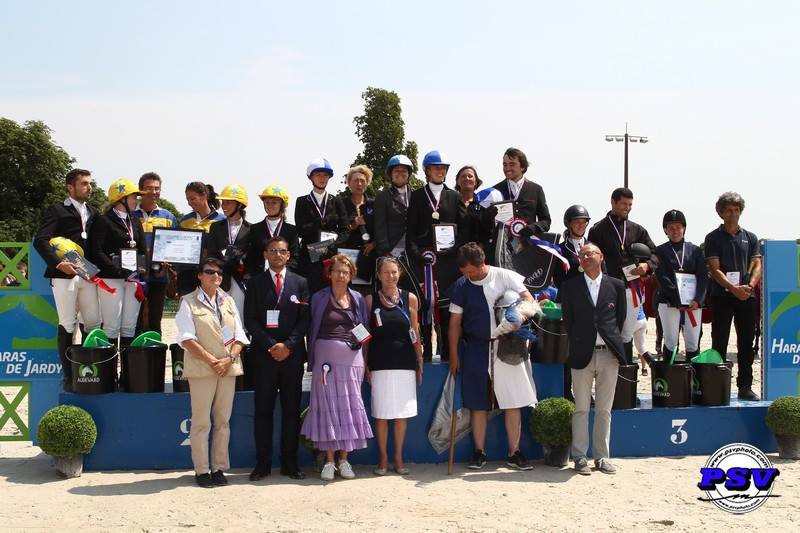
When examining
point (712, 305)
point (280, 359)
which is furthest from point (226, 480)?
point (712, 305)

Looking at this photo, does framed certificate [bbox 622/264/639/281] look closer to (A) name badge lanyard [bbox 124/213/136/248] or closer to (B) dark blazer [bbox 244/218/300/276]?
(B) dark blazer [bbox 244/218/300/276]

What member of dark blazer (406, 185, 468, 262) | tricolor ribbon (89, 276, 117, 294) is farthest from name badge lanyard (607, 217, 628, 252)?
tricolor ribbon (89, 276, 117, 294)

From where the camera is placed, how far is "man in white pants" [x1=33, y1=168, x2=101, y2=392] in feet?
23.9

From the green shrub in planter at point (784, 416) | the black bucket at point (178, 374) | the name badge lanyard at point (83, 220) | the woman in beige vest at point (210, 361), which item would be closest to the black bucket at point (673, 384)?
the green shrub in planter at point (784, 416)

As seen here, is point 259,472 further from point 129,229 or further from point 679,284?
point 679,284

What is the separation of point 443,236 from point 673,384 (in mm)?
2472

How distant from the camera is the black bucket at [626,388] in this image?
7.35 meters

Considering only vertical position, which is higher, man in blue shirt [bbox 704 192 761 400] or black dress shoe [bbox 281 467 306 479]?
man in blue shirt [bbox 704 192 761 400]

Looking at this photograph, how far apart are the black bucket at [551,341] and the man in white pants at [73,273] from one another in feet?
13.0

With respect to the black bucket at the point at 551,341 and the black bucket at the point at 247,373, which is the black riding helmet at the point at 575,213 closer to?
the black bucket at the point at 551,341

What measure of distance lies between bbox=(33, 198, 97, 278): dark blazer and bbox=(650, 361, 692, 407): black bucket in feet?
17.4

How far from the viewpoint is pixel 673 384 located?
7.51 m

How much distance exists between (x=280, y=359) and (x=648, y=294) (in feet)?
18.9

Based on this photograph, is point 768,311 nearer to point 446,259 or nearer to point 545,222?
point 545,222
